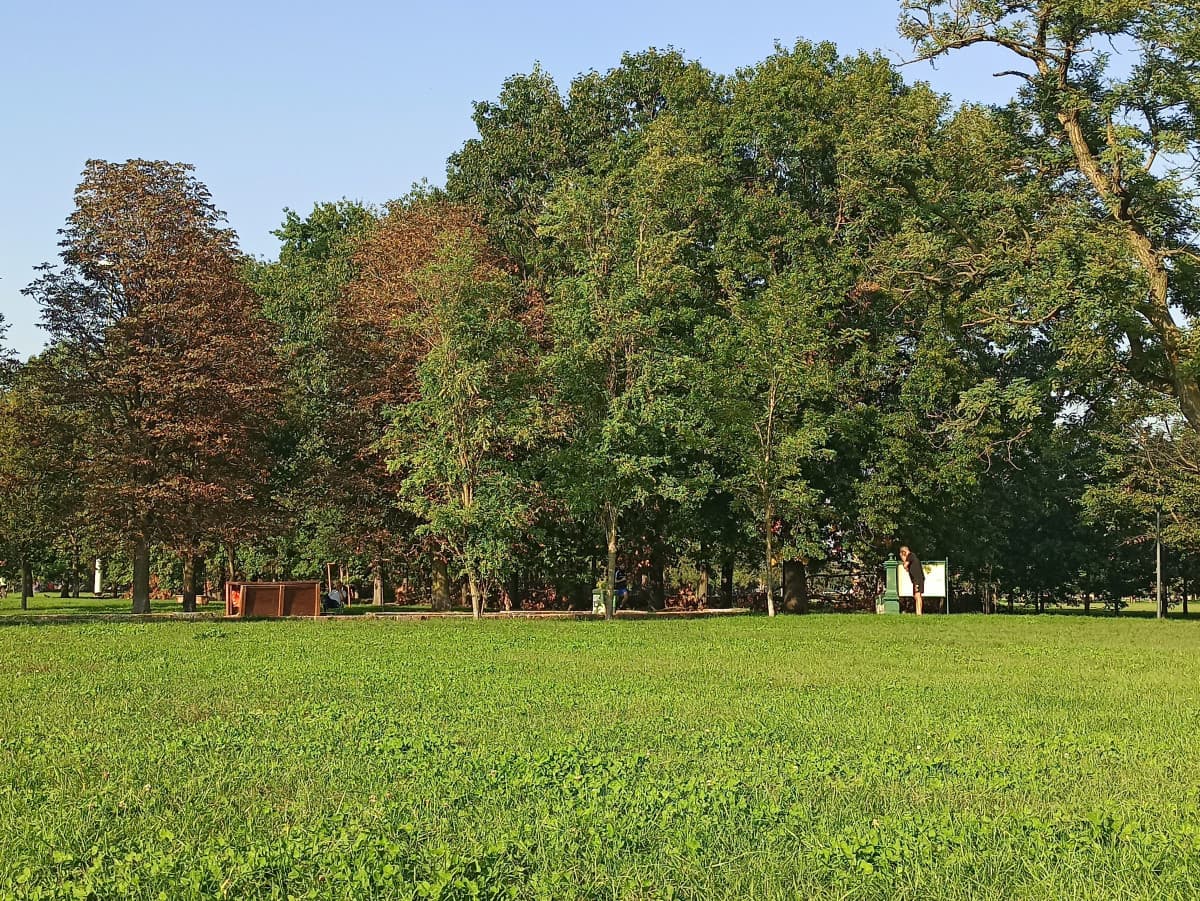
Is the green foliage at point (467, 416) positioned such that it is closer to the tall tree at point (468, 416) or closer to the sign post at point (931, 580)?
the tall tree at point (468, 416)

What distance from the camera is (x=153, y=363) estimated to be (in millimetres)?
30469

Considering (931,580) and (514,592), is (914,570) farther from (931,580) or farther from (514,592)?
(514,592)

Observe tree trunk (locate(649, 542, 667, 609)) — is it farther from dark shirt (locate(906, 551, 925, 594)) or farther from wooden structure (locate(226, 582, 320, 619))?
wooden structure (locate(226, 582, 320, 619))

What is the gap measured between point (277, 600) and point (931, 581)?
62.1ft

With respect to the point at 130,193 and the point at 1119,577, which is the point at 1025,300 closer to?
the point at 130,193

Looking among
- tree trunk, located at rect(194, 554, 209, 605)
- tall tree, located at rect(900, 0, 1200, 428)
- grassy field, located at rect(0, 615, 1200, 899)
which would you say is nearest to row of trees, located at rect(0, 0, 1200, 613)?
tall tree, located at rect(900, 0, 1200, 428)

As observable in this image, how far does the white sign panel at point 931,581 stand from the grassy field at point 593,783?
64.2 ft

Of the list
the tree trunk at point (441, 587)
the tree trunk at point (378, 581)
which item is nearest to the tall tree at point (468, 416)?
the tree trunk at point (441, 587)

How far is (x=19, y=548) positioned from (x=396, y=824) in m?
47.6

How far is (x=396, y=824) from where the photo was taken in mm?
5504

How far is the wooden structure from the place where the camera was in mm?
30281

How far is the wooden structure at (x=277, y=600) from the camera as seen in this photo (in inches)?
1192

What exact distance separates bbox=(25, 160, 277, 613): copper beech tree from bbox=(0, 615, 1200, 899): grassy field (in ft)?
57.2

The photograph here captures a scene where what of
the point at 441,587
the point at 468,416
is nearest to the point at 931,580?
the point at 468,416
